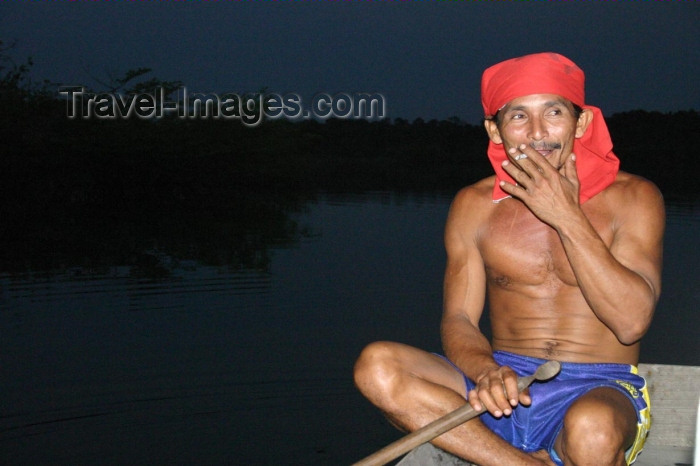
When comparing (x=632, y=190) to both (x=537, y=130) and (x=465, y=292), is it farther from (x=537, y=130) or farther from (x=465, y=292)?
(x=465, y=292)

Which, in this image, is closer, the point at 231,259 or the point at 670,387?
the point at 670,387

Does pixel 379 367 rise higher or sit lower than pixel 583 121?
lower

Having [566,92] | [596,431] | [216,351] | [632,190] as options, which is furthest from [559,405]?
[216,351]

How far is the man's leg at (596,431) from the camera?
2.20 meters

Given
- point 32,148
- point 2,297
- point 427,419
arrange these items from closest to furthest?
point 427,419, point 2,297, point 32,148

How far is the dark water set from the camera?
14.0ft

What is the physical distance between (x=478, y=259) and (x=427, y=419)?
2.20 feet

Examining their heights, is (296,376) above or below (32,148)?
below

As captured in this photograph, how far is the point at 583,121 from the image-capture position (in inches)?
107

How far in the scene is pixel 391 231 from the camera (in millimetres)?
13258

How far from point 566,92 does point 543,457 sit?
1179mm

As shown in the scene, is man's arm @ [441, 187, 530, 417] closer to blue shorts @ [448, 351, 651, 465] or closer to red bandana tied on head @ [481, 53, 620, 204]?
blue shorts @ [448, 351, 651, 465]

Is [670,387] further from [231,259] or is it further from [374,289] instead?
[231,259]

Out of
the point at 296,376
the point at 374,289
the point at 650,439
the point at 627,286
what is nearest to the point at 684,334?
the point at 374,289
